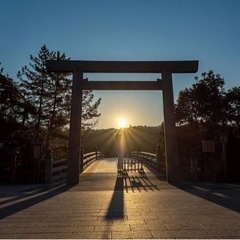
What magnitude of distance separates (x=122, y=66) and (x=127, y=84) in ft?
2.95

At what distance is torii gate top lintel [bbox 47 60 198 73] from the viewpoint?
43.9ft

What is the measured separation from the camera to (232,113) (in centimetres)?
2561

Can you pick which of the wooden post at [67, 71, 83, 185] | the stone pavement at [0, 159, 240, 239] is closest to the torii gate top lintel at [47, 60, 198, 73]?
the wooden post at [67, 71, 83, 185]

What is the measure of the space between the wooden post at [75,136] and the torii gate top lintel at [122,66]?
42cm

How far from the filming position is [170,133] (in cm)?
1318

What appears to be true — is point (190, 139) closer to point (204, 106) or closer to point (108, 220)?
point (204, 106)

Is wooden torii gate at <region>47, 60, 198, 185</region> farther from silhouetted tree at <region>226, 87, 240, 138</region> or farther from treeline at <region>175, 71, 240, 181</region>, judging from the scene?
silhouetted tree at <region>226, 87, 240, 138</region>

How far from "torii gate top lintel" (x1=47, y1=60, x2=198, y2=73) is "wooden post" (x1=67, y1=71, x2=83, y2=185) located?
1.39ft

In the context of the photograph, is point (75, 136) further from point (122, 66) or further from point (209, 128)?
point (209, 128)

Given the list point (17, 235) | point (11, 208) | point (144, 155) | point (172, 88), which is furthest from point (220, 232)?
point (144, 155)

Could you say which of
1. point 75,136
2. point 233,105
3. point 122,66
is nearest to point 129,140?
point 233,105

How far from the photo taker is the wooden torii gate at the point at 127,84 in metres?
13.0

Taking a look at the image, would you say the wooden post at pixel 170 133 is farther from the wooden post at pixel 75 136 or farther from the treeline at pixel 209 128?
the wooden post at pixel 75 136

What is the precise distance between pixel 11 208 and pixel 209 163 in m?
10.4
